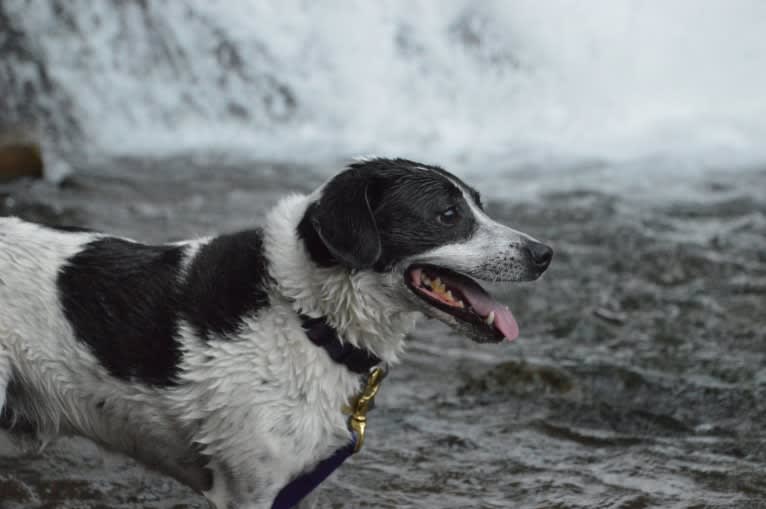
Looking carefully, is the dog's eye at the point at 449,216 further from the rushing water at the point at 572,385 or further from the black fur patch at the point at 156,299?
the rushing water at the point at 572,385

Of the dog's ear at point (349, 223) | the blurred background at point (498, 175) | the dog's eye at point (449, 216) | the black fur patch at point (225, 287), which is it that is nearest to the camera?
the dog's ear at point (349, 223)

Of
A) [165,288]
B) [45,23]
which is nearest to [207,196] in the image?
[45,23]

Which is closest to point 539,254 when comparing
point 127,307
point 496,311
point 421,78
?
point 496,311

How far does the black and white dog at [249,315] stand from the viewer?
372 centimetres

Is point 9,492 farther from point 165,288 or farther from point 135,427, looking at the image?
point 165,288

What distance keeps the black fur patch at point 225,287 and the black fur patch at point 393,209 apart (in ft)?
0.72

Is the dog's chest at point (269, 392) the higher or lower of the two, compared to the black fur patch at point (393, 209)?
lower

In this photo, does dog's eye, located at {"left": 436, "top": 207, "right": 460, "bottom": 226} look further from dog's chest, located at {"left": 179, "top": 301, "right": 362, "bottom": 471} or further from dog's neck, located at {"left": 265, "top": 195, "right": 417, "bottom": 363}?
dog's chest, located at {"left": 179, "top": 301, "right": 362, "bottom": 471}

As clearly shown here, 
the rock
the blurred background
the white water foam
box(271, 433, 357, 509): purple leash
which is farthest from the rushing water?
the white water foam

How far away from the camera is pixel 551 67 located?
545 inches

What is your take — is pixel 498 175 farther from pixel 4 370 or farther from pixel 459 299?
pixel 4 370

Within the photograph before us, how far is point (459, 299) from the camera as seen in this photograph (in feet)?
12.8

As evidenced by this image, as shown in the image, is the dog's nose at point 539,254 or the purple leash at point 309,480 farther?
the dog's nose at point 539,254

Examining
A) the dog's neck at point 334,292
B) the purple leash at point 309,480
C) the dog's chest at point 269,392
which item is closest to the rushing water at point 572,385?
the purple leash at point 309,480
